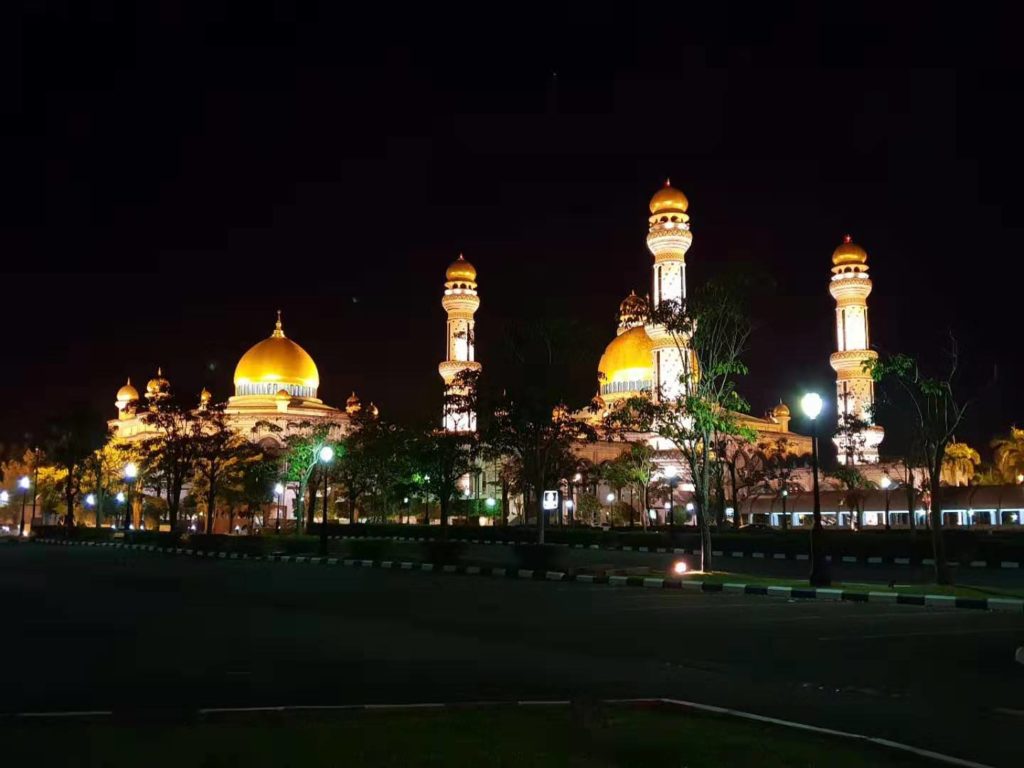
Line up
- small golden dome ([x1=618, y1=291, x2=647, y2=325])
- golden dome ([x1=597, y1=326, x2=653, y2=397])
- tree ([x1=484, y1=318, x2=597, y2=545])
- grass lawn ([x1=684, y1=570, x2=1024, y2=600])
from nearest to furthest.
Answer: grass lawn ([x1=684, y1=570, x2=1024, y2=600])
small golden dome ([x1=618, y1=291, x2=647, y2=325])
tree ([x1=484, y1=318, x2=597, y2=545])
golden dome ([x1=597, y1=326, x2=653, y2=397])

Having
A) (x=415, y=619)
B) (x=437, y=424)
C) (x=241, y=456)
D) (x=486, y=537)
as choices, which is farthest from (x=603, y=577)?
Result: (x=241, y=456)

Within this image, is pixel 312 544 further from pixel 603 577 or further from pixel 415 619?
pixel 415 619

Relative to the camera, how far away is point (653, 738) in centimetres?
567

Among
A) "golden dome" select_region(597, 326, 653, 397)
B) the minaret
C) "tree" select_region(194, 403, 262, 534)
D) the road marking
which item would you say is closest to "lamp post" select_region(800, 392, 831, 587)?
the road marking

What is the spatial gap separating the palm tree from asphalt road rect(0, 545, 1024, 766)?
52.9 metres

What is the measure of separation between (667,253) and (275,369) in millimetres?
33044

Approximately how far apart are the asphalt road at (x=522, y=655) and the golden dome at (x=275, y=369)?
60431 mm

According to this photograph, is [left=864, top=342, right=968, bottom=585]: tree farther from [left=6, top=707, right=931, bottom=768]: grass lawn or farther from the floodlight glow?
[left=6, top=707, right=931, bottom=768]: grass lawn

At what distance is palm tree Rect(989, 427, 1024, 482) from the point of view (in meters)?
62.7

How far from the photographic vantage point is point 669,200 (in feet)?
200

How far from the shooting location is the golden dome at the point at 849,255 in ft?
224

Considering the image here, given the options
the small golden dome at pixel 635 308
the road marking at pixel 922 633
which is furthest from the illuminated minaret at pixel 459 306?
the road marking at pixel 922 633

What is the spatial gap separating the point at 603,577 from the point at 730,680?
14.8 meters

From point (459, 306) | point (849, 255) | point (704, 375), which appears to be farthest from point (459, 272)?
point (704, 375)
